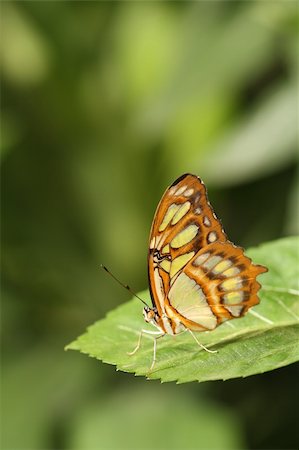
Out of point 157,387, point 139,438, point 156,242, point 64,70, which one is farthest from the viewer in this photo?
point 64,70

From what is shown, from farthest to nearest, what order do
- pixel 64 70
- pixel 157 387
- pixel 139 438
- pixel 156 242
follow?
pixel 64 70 → pixel 157 387 → pixel 139 438 → pixel 156 242

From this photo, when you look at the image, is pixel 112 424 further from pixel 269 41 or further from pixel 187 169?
pixel 269 41

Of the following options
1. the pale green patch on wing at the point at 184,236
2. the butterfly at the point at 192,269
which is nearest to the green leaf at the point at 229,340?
the butterfly at the point at 192,269

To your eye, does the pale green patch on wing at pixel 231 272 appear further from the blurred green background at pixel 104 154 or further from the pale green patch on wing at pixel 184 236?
the blurred green background at pixel 104 154

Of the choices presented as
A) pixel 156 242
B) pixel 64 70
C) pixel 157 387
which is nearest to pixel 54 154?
pixel 64 70

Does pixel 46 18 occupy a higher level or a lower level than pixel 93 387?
higher

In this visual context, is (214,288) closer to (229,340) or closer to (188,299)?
(188,299)
